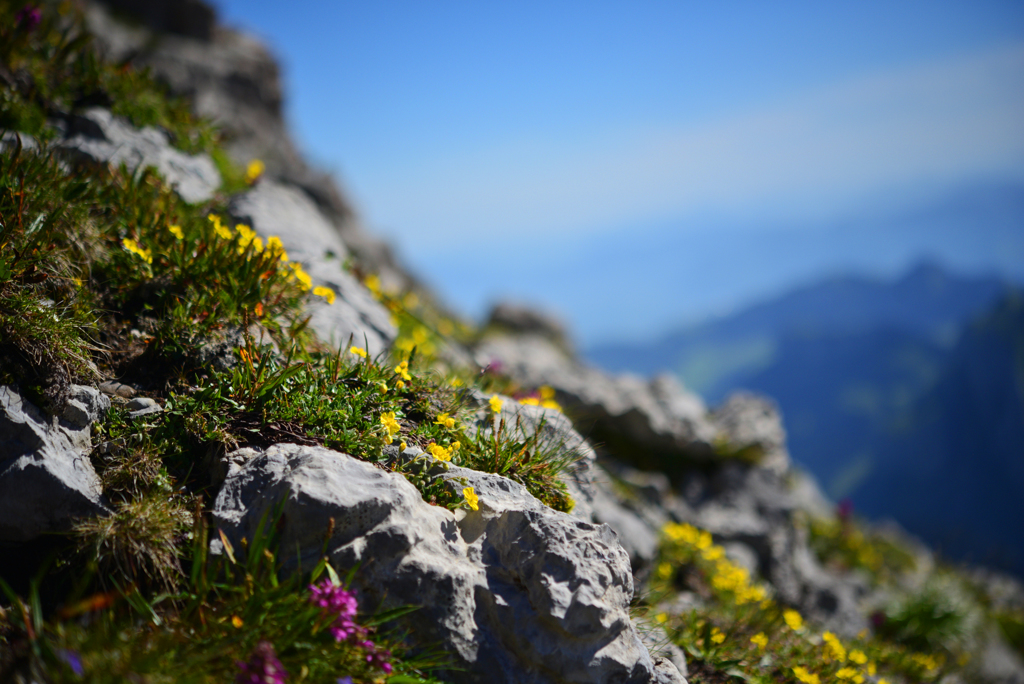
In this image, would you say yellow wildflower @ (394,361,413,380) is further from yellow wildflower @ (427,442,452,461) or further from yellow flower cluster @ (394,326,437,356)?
yellow flower cluster @ (394,326,437,356)

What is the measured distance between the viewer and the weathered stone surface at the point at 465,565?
10.1 ft

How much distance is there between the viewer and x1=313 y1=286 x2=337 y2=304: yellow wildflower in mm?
4805

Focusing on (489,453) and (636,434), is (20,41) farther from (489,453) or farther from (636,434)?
(636,434)

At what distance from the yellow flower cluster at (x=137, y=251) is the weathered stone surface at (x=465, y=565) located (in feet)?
7.11

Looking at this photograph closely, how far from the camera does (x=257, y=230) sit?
19.0 feet


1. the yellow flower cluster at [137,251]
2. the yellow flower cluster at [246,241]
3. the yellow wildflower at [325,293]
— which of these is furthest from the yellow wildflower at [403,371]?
the yellow flower cluster at [137,251]


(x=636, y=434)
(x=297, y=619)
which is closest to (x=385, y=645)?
(x=297, y=619)

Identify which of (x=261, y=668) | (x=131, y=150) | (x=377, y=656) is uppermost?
(x=131, y=150)

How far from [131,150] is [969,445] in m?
184

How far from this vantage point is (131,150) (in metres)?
6.26

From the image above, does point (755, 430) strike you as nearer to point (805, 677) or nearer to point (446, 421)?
point (805, 677)

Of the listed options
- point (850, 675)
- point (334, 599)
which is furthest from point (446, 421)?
point (850, 675)

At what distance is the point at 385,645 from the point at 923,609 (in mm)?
10012

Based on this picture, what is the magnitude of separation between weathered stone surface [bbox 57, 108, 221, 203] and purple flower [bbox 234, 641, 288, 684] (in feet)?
16.5
